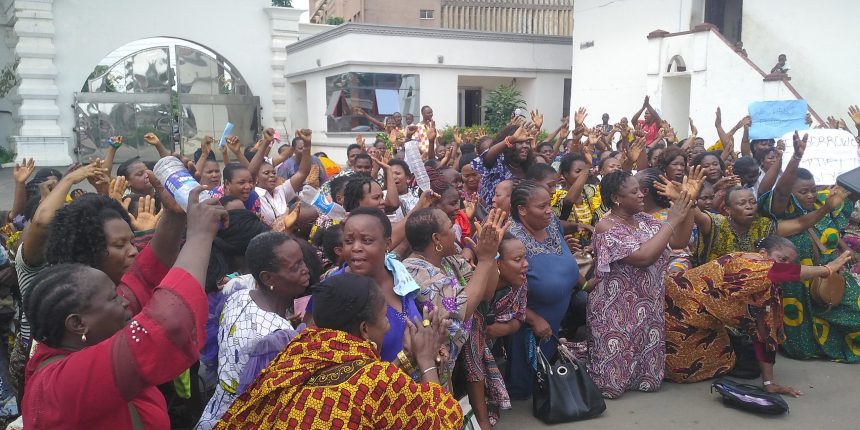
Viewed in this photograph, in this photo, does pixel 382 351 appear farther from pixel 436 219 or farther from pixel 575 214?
pixel 575 214

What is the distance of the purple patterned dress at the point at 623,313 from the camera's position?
13.7 ft

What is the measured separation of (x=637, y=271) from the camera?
4188 mm

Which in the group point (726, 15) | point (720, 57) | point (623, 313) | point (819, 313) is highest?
point (726, 15)

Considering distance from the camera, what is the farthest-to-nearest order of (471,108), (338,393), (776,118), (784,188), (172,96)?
1. (471,108)
2. (172,96)
3. (776,118)
4. (784,188)
5. (338,393)

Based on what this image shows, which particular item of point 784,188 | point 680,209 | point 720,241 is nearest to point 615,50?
point 784,188

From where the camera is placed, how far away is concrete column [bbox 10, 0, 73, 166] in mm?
15648

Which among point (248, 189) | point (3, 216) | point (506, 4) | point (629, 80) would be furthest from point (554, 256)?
point (506, 4)

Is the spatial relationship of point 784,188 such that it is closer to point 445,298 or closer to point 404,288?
point 445,298

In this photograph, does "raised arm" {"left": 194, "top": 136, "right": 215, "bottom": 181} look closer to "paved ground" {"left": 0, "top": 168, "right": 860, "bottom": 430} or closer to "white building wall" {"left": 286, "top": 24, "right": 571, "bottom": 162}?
"paved ground" {"left": 0, "top": 168, "right": 860, "bottom": 430}

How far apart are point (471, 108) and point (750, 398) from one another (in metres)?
16.3

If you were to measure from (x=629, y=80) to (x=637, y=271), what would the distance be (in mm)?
11949

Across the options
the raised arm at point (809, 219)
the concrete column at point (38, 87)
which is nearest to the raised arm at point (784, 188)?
the raised arm at point (809, 219)

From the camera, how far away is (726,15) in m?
15.3

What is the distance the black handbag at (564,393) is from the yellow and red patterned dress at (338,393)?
192 centimetres
